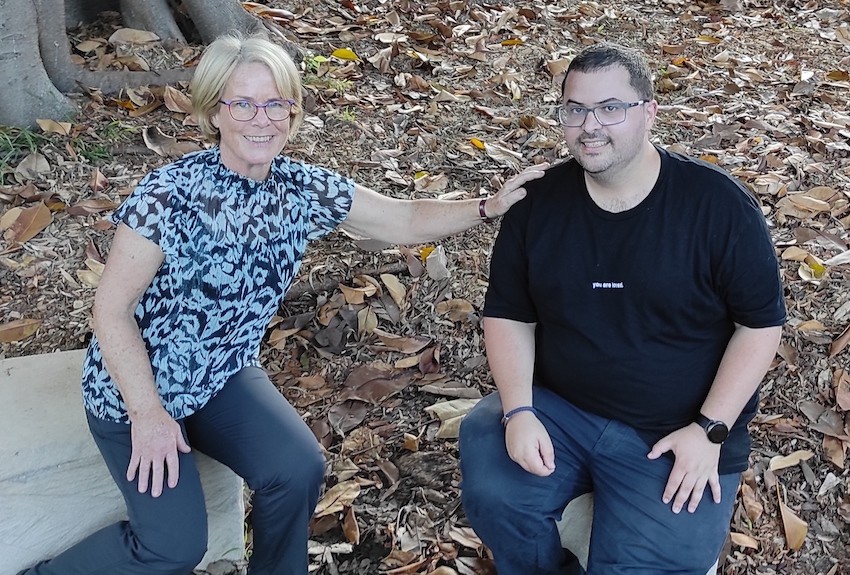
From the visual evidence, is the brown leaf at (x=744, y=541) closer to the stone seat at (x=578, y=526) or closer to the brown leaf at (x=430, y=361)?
the stone seat at (x=578, y=526)

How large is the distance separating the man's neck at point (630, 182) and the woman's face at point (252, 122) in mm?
982

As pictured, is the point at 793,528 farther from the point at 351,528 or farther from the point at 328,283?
the point at 328,283

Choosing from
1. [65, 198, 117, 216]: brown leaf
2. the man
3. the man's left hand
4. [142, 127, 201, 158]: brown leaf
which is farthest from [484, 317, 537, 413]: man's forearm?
[142, 127, 201, 158]: brown leaf

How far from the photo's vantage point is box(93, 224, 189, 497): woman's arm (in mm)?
2549

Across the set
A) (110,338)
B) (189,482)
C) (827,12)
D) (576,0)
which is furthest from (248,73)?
(827,12)

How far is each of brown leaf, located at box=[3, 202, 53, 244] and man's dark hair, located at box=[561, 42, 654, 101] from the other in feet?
9.27

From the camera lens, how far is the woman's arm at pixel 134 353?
100 inches

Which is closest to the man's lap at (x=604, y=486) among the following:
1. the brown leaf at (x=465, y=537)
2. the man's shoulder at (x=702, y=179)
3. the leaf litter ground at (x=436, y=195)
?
the brown leaf at (x=465, y=537)

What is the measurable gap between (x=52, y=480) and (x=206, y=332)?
2.19ft

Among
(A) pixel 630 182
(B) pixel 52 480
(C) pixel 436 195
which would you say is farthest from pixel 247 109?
(C) pixel 436 195

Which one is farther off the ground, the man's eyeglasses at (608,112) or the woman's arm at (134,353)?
the man's eyeglasses at (608,112)

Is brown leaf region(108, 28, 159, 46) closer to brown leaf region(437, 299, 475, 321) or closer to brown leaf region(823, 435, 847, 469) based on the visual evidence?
brown leaf region(437, 299, 475, 321)

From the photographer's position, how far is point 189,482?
2.67m

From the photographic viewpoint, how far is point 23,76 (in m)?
4.62
